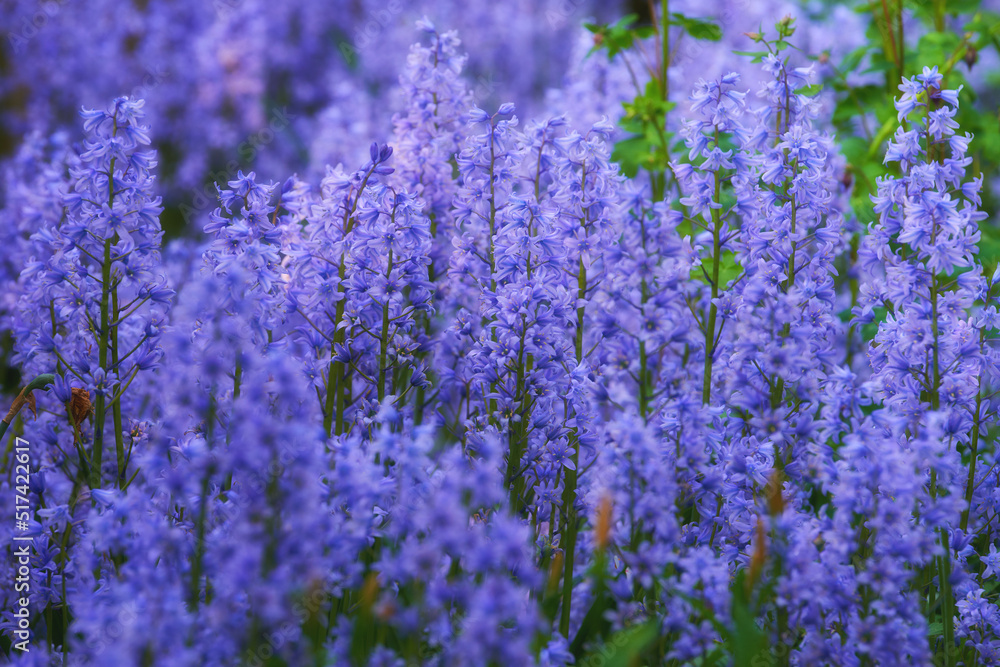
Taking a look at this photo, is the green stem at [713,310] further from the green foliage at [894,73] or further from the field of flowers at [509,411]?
the green foliage at [894,73]

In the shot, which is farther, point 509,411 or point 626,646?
point 509,411

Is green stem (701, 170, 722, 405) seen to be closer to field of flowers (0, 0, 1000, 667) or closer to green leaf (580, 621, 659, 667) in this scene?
field of flowers (0, 0, 1000, 667)

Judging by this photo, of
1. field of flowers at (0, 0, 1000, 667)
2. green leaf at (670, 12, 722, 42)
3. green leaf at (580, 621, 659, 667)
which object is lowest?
green leaf at (580, 621, 659, 667)

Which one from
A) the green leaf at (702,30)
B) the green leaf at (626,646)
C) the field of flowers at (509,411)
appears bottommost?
the green leaf at (626,646)

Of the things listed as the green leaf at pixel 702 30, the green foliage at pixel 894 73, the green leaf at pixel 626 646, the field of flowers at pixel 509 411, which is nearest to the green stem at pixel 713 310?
the field of flowers at pixel 509 411

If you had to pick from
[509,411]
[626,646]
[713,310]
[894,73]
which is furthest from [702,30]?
[626,646]

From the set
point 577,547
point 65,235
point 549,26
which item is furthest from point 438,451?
point 549,26

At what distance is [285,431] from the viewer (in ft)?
7.82

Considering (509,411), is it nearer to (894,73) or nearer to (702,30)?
(702,30)

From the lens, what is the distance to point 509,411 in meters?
3.48

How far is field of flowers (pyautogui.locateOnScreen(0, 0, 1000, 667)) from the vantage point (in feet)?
8.33

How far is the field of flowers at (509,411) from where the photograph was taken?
2539mm

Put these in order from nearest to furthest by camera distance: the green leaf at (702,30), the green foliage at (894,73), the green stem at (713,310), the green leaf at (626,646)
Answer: the green leaf at (626,646), the green stem at (713,310), the green leaf at (702,30), the green foliage at (894,73)

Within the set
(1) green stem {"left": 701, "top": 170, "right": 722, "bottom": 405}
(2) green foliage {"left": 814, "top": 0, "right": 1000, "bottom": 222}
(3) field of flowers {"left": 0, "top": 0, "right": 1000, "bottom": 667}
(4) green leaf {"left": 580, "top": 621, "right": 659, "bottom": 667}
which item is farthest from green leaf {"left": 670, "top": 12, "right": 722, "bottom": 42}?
(4) green leaf {"left": 580, "top": 621, "right": 659, "bottom": 667}
